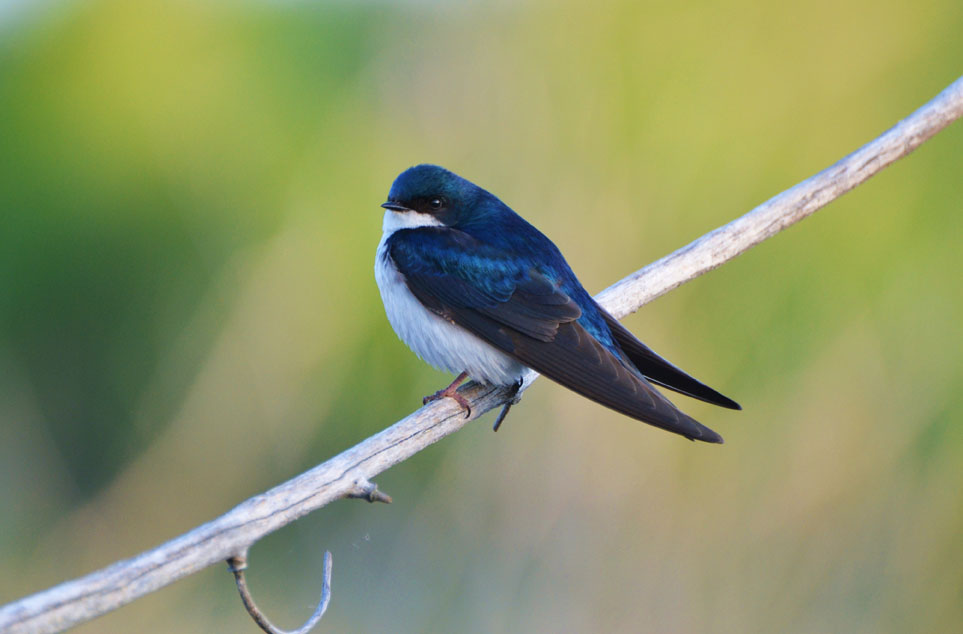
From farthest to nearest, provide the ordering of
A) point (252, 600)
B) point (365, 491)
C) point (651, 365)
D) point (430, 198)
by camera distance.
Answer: point (430, 198)
point (651, 365)
point (365, 491)
point (252, 600)

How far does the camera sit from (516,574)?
320 cm

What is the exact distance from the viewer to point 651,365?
2170 mm

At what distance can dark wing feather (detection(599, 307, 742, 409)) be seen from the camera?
80.2 inches

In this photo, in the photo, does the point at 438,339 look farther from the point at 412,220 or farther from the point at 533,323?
the point at 412,220

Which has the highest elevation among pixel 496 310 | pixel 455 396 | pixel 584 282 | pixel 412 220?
pixel 412 220

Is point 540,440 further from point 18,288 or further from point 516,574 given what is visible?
point 18,288

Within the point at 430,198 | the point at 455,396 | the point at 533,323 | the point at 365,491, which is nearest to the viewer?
the point at 365,491

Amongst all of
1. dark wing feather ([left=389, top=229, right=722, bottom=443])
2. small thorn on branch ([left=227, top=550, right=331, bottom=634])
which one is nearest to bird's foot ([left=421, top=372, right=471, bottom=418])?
dark wing feather ([left=389, top=229, right=722, bottom=443])

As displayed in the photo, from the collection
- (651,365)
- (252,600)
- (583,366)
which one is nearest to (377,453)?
(252,600)

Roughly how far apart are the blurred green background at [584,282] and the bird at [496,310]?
3.32ft

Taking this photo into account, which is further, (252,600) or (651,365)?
(651,365)

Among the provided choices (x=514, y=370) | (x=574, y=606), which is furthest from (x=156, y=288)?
(x=514, y=370)

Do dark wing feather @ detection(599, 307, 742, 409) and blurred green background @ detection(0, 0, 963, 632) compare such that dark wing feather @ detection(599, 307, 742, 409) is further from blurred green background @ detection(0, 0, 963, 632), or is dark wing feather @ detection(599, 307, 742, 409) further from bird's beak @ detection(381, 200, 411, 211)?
blurred green background @ detection(0, 0, 963, 632)

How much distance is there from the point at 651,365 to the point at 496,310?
0.38m
